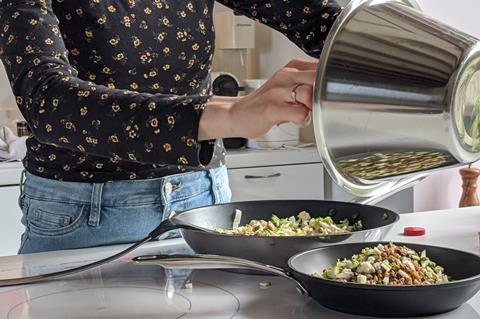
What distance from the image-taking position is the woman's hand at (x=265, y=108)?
0.79 metres

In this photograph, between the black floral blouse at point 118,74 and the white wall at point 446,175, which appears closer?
the black floral blouse at point 118,74

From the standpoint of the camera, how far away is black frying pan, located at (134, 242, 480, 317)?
78 cm

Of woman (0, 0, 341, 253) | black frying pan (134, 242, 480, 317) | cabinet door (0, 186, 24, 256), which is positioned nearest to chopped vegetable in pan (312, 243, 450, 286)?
black frying pan (134, 242, 480, 317)

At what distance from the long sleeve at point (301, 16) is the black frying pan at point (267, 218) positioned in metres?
0.26

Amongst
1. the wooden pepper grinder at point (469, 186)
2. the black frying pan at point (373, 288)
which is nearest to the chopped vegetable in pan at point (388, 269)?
the black frying pan at point (373, 288)

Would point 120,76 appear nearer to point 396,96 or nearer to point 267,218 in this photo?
point 267,218

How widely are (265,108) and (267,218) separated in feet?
1.30

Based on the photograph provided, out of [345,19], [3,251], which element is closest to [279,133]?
[3,251]

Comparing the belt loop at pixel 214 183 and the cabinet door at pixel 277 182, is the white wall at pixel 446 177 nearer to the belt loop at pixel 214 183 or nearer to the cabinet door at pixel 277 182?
the cabinet door at pixel 277 182

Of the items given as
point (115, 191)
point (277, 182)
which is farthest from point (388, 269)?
point (277, 182)

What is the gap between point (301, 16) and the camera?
4.23 feet

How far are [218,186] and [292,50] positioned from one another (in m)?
1.72

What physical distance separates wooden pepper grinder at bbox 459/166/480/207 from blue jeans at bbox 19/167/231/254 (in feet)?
5.17

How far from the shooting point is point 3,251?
7.72ft
